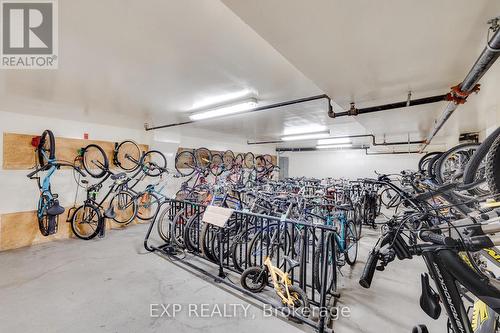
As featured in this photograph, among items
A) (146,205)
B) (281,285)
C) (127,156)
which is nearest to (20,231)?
(146,205)

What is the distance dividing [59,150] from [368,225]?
722 cm

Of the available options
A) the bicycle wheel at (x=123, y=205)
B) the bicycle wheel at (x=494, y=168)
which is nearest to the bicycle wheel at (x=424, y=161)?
the bicycle wheel at (x=494, y=168)

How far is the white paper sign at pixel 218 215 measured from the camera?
230 cm

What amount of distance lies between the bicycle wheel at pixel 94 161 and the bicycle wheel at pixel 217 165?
273 centimetres

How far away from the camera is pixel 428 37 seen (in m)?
1.42

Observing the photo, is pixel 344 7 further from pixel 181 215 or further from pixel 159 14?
pixel 181 215

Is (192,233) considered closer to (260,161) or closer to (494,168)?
(494,168)

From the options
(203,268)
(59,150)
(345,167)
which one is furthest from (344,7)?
(345,167)

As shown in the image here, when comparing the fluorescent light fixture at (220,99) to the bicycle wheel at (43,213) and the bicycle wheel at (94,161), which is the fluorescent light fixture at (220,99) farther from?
the bicycle wheel at (43,213)

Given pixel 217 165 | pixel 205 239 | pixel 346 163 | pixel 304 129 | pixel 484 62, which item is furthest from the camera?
pixel 346 163

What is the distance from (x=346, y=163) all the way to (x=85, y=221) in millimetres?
9906

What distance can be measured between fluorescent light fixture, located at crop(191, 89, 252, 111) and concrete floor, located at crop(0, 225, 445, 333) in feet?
8.01

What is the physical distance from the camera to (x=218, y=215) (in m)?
2.41

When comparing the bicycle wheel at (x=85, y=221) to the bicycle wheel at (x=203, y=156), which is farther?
the bicycle wheel at (x=203, y=156)
